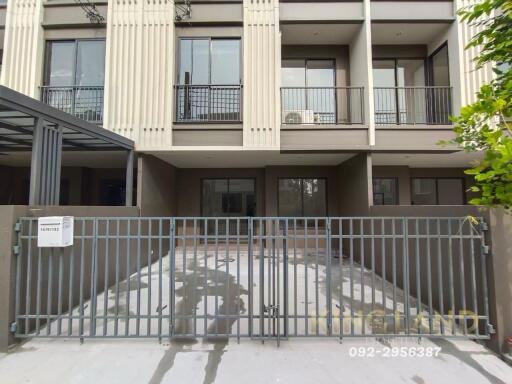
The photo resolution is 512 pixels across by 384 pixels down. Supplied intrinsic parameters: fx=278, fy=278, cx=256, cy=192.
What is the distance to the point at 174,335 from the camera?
377 cm

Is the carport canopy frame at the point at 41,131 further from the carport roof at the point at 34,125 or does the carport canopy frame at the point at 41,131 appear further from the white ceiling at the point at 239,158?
the white ceiling at the point at 239,158

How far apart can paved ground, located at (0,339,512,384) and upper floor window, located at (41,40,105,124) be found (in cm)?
677

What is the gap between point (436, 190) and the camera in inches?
435

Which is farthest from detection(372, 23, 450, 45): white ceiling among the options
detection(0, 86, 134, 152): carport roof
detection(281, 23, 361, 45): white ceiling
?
detection(0, 86, 134, 152): carport roof

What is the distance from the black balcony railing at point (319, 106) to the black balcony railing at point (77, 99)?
18.7ft

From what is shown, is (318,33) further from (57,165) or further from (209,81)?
(57,165)

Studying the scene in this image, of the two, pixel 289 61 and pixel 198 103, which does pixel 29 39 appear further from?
pixel 289 61

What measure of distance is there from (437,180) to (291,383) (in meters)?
10.9

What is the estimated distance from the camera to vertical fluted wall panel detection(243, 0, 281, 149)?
7.95 m

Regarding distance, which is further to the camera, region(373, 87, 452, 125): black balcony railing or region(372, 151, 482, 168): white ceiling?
region(373, 87, 452, 125): black balcony railing

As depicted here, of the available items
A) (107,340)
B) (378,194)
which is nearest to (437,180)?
(378,194)

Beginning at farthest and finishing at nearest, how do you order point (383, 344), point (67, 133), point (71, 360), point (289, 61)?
point (289, 61)
point (67, 133)
point (383, 344)
point (71, 360)

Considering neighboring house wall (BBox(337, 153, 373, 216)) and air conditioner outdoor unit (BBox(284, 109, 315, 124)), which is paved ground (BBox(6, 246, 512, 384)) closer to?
neighboring house wall (BBox(337, 153, 373, 216))

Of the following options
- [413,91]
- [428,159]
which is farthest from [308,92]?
[428,159]
